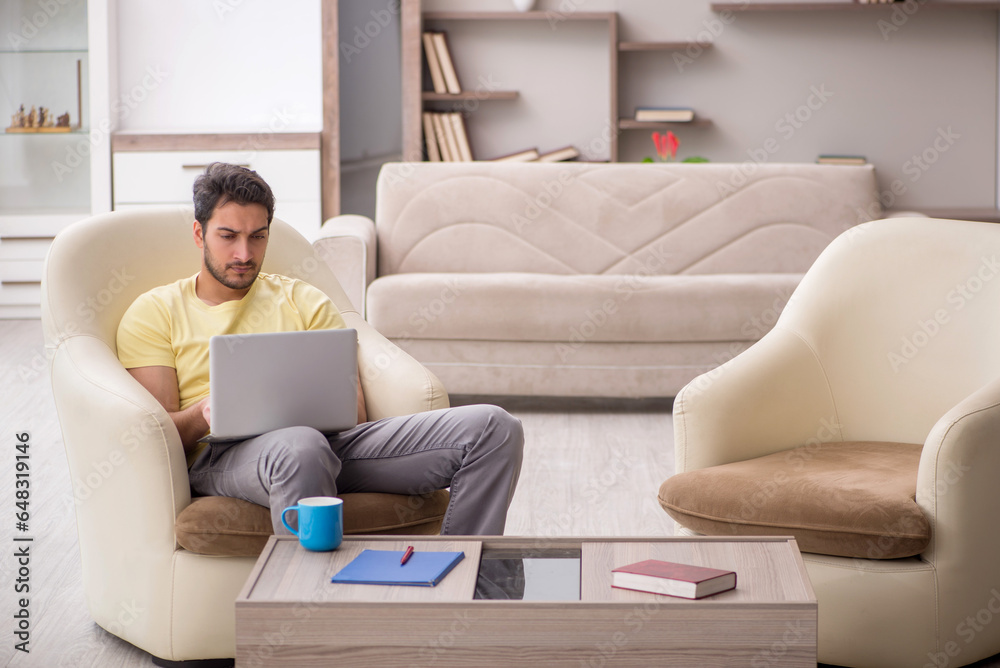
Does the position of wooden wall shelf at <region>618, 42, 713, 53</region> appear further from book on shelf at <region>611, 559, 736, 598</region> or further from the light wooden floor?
book on shelf at <region>611, 559, 736, 598</region>

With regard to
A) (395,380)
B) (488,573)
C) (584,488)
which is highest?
(395,380)

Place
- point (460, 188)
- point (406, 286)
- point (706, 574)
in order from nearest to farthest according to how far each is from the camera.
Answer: point (706, 574)
point (406, 286)
point (460, 188)

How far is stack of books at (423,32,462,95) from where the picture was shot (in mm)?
5277

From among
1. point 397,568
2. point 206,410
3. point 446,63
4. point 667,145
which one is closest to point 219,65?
point 446,63

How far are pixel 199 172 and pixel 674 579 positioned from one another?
4.15m

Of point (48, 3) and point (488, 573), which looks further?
point (48, 3)

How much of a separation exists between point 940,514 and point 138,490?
1.38m

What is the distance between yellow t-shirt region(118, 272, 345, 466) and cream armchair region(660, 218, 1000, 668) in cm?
85

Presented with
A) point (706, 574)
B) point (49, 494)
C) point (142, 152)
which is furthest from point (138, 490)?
point (142, 152)

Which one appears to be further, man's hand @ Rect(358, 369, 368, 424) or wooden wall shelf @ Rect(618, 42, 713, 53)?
wooden wall shelf @ Rect(618, 42, 713, 53)

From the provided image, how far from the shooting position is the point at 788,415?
2.19 metres

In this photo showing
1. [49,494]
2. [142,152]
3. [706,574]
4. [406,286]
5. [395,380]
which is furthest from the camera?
[142,152]

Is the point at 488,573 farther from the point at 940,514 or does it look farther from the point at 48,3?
the point at 48,3

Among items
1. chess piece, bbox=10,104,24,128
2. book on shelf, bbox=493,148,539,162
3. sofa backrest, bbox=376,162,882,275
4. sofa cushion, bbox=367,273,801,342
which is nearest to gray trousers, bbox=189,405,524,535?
sofa cushion, bbox=367,273,801,342
